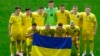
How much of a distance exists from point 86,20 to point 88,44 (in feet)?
7.24

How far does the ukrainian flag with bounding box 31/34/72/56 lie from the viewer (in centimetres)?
1733

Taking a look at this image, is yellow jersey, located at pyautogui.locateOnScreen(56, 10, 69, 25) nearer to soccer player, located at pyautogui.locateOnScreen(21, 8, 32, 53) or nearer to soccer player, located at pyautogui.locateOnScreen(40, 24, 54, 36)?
soccer player, located at pyautogui.locateOnScreen(21, 8, 32, 53)

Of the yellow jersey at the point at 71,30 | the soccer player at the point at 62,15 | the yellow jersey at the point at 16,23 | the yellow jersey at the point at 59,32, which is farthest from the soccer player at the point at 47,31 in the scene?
the soccer player at the point at 62,15

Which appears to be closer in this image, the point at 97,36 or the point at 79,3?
the point at 97,36

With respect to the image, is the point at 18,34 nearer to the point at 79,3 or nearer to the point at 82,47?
the point at 82,47

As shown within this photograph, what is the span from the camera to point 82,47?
65.7ft

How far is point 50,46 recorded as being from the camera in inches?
687

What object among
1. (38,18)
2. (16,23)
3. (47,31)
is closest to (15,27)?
(16,23)

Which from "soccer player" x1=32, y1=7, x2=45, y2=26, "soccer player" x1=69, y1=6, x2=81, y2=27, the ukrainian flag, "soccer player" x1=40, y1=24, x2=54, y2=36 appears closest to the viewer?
the ukrainian flag

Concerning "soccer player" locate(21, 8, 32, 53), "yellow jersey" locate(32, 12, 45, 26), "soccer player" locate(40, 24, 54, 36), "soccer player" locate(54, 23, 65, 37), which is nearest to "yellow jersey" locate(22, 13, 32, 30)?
"soccer player" locate(21, 8, 32, 53)

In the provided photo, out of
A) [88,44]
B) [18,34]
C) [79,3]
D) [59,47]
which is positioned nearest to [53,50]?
[59,47]

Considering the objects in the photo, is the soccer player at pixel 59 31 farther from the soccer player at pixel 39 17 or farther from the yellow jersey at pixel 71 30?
the soccer player at pixel 39 17

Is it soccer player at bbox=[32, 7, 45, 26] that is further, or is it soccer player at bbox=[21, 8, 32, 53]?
soccer player at bbox=[32, 7, 45, 26]

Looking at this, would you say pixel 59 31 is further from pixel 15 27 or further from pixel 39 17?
pixel 15 27
